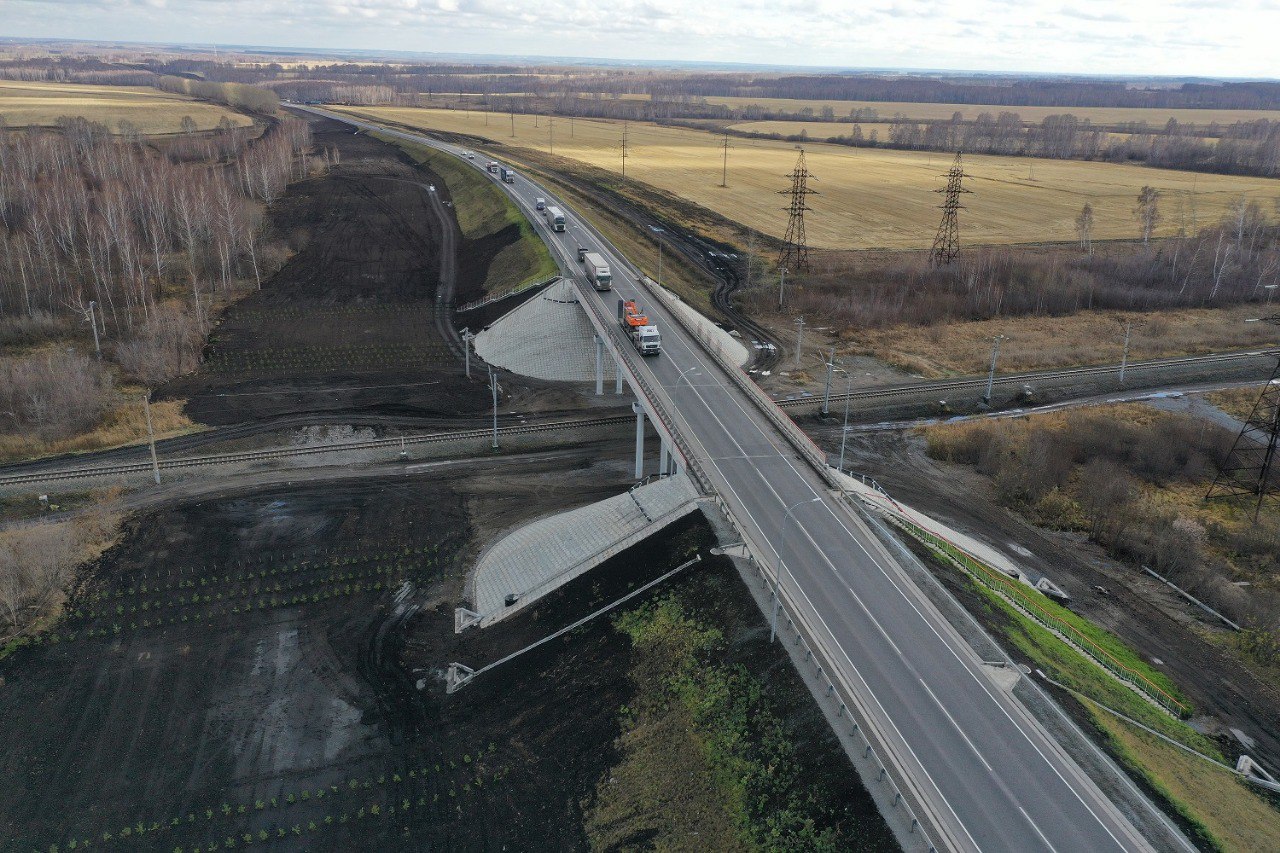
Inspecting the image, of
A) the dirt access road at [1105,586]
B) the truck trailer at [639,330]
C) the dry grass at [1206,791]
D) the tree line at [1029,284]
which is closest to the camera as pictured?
the dry grass at [1206,791]

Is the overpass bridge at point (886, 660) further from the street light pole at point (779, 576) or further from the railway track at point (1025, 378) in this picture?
the railway track at point (1025, 378)

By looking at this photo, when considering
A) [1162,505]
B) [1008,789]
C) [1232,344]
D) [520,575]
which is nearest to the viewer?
[1008,789]

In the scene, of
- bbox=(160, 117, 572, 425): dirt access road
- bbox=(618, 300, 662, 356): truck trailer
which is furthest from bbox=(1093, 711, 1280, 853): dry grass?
bbox=(160, 117, 572, 425): dirt access road

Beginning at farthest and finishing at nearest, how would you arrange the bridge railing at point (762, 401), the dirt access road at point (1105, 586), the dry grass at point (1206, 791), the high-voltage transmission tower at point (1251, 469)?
the high-voltage transmission tower at point (1251, 469) → the bridge railing at point (762, 401) → the dirt access road at point (1105, 586) → the dry grass at point (1206, 791)

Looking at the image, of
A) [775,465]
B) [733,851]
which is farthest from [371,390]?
[733,851]

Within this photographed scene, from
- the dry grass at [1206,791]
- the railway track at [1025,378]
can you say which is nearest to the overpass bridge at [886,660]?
the dry grass at [1206,791]

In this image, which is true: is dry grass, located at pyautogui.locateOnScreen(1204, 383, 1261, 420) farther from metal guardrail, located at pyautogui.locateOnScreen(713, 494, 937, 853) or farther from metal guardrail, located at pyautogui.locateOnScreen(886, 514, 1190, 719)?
metal guardrail, located at pyautogui.locateOnScreen(713, 494, 937, 853)

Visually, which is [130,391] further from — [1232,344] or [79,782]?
[1232,344]
